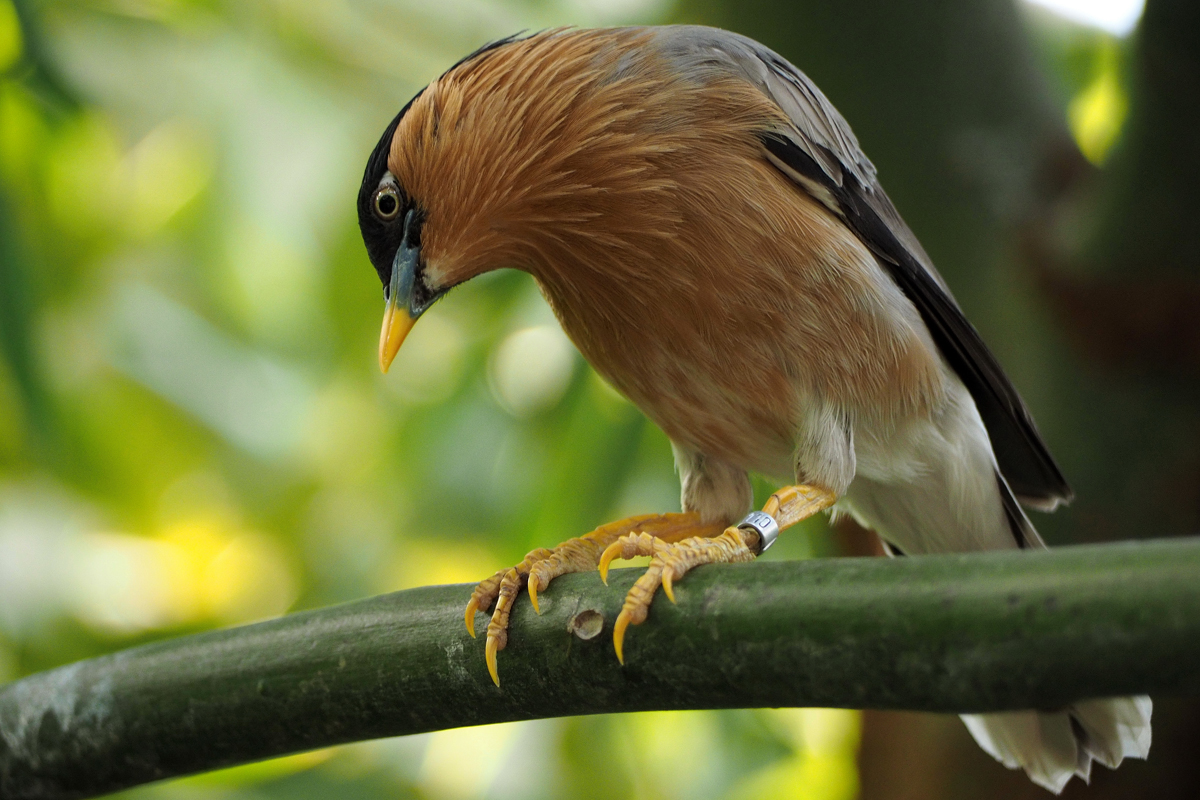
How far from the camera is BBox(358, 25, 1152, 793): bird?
1.65m

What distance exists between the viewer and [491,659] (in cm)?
123

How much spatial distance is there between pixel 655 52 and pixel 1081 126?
1.60 m

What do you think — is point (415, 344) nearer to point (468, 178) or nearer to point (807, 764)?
point (807, 764)

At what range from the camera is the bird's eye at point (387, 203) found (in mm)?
1659

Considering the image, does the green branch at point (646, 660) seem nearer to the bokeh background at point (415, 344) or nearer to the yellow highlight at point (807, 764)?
the bokeh background at point (415, 344)

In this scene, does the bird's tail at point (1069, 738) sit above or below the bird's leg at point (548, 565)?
below

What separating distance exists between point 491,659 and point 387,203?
2.53 feet

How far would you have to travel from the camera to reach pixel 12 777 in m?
1.49

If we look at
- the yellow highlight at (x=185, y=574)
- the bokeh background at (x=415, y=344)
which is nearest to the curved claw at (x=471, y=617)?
the bokeh background at (x=415, y=344)

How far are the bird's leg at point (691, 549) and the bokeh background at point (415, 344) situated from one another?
2.80 ft

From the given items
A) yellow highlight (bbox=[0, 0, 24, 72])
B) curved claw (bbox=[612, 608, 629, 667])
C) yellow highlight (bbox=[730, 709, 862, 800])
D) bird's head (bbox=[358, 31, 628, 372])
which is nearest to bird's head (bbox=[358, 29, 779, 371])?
bird's head (bbox=[358, 31, 628, 372])

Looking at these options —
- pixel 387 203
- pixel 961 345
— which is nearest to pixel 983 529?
pixel 961 345

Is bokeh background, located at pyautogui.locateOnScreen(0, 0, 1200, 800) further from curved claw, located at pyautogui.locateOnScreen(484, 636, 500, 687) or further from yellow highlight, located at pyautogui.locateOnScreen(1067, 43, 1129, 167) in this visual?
curved claw, located at pyautogui.locateOnScreen(484, 636, 500, 687)

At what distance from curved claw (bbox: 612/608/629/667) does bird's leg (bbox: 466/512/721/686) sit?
0.58 ft
